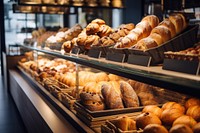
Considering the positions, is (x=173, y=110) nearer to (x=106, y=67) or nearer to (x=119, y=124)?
(x=119, y=124)

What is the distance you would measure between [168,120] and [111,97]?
50cm

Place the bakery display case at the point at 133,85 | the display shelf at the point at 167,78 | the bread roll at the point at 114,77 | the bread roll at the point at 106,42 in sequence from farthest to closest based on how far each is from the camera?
the bread roll at the point at 114,77, the bread roll at the point at 106,42, the bakery display case at the point at 133,85, the display shelf at the point at 167,78

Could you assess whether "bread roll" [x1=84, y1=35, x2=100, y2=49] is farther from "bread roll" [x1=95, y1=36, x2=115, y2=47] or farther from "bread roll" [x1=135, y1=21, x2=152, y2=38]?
"bread roll" [x1=135, y1=21, x2=152, y2=38]

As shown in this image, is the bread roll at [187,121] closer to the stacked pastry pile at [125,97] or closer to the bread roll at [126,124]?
the bread roll at [126,124]

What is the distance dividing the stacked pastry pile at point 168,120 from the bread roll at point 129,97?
0.70 ft

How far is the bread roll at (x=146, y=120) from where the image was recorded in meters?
1.31

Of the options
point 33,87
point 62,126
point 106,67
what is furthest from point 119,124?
point 33,87

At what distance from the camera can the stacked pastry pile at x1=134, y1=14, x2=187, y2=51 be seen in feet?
4.67

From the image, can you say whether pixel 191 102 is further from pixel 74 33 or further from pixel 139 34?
pixel 74 33

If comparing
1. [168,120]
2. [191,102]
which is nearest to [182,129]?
[168,120]

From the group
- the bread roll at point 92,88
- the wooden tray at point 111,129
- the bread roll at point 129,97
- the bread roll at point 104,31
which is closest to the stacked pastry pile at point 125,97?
the bread roll at point 129,97

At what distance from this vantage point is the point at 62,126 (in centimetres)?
195

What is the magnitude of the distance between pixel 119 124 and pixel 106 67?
308mm

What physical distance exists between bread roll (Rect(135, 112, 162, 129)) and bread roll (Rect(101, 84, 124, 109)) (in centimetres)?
34
